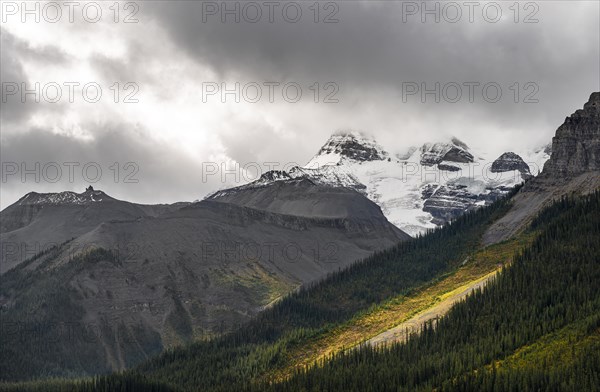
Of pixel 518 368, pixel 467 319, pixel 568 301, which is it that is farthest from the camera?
pixel 467 319

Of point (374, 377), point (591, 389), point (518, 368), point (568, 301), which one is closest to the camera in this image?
point (591, 389)

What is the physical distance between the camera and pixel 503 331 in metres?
185

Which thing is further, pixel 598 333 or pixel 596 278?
pixel 596 278

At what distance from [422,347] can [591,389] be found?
5618 cm

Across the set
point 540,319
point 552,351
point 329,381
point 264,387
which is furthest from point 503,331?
point 264,387

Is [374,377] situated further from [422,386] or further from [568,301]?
[568,301]

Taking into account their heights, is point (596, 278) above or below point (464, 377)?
above

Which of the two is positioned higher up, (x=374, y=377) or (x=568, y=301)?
(x=568, y=301)

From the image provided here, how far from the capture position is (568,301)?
18775 centimetres

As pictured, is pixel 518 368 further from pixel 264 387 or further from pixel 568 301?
pixel 264 387

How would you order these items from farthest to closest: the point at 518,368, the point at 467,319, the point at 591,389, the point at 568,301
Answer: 1. the point at 467,319
2. the point at 568,301
3. the point at 518,368
4. the point at 591,389

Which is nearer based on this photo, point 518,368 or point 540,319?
point 518,368

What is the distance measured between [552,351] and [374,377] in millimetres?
34833

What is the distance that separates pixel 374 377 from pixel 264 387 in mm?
27006
